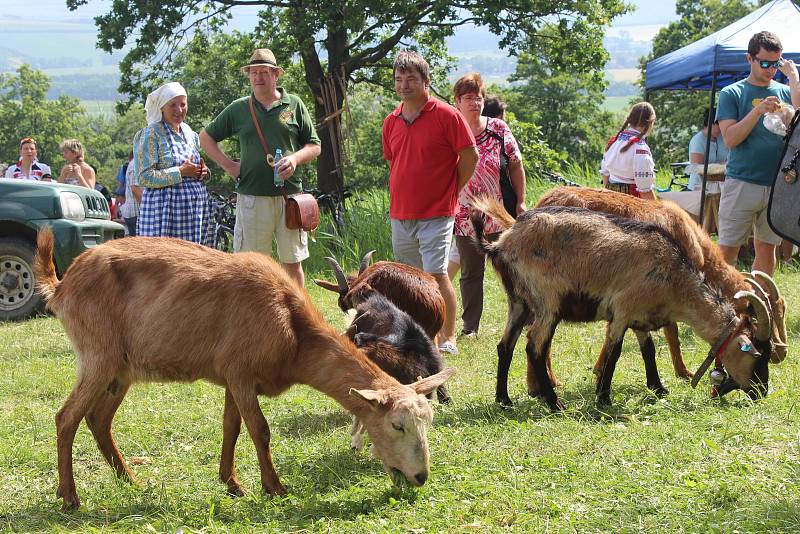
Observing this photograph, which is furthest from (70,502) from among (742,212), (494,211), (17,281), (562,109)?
(562,109)

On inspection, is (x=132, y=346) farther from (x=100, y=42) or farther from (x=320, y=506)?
(x=100, y=42)

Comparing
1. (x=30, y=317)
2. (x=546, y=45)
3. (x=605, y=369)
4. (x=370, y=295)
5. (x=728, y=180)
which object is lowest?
(x=30, y=317)

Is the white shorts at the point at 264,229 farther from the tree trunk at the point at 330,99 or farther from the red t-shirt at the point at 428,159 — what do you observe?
the tree trunk at the point at 330,99

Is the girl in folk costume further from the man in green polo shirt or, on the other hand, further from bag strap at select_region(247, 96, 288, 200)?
bag strap at select_region(247, 96, 288, 200)

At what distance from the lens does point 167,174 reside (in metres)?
7.14

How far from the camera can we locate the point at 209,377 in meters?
4.63

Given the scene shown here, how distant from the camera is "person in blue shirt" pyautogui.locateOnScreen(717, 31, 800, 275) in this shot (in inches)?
272

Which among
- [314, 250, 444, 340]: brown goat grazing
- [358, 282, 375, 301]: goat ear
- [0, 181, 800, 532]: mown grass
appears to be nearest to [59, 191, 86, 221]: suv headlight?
[0, 181, 800, 532]: mown grass

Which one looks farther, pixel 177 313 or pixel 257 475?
pixel 257 475

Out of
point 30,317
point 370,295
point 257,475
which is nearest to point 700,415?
point 370,295

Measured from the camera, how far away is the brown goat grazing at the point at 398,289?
6172 mm

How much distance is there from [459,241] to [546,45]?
28.3 feet

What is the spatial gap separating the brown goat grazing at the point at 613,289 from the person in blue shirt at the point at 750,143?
1537 mm

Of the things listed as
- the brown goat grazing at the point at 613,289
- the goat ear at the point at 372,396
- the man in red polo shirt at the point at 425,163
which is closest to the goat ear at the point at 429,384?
the goat ear at the point at 372,396
